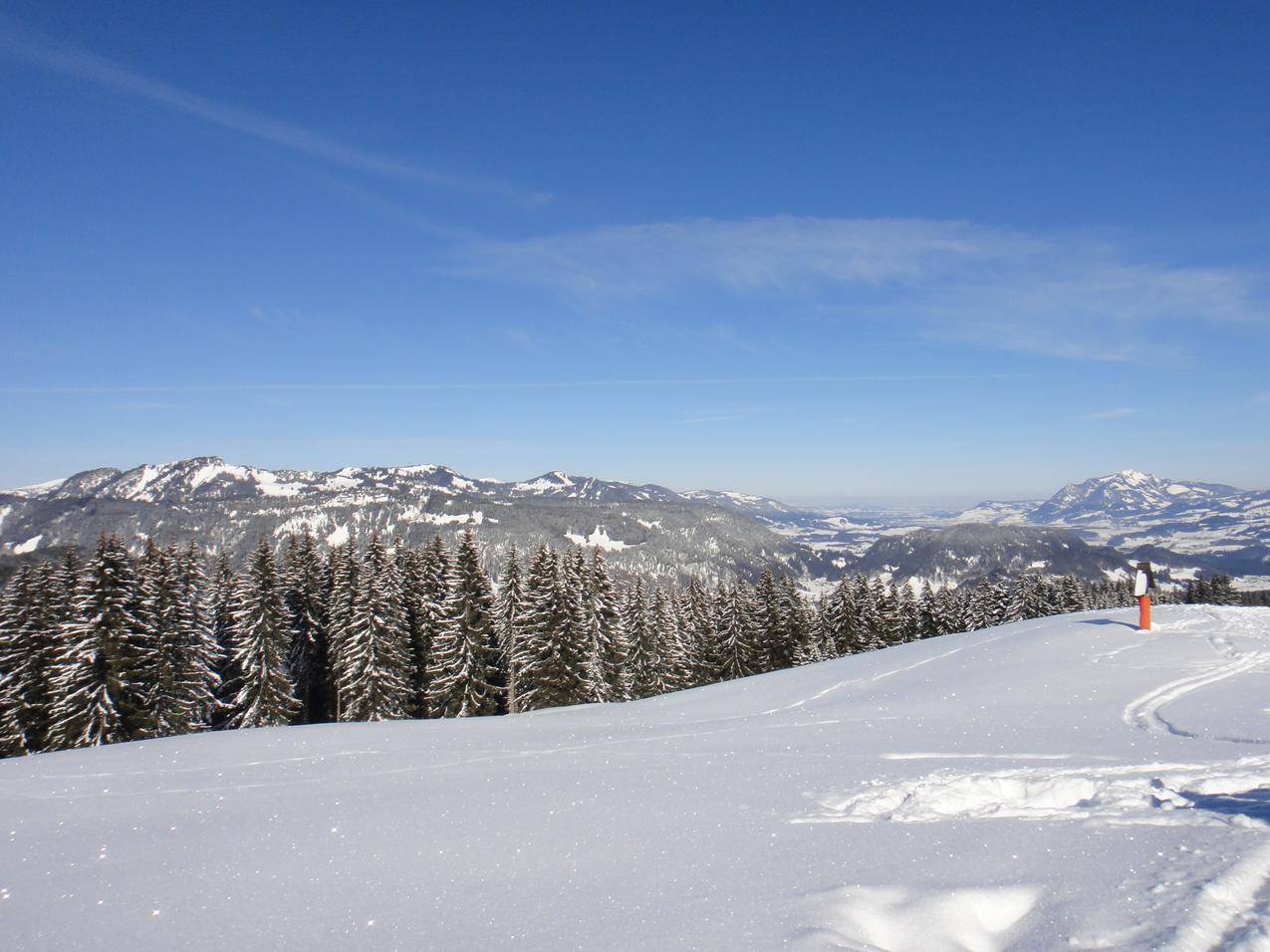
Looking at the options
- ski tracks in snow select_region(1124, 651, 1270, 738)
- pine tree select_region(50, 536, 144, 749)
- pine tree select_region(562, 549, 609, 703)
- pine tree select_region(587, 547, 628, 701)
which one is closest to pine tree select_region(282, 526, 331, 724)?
pine tree select_region(50, 536, 144, 749)

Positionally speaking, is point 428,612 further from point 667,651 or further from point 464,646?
point 667,651

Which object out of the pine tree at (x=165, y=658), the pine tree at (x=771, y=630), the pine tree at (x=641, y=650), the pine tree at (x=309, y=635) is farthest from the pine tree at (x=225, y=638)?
the pine tree at (x=771, y=630)

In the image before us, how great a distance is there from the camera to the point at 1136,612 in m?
19.7

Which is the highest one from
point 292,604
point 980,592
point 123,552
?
point 123,552

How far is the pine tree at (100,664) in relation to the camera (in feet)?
85.0

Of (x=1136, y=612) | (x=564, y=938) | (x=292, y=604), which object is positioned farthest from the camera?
(x=292, y=604)

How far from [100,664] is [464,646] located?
1433 cm

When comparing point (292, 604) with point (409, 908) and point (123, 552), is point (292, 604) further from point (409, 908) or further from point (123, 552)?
point (409, 908)

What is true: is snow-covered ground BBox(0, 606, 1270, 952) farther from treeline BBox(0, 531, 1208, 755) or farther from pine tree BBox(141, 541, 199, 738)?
pine tree BBox(141, 541, 199, 738)

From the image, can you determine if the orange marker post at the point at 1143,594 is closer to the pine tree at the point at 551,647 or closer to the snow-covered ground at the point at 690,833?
the snow-covered ground at the point at 690,833

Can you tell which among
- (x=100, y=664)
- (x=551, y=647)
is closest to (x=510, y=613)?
(x=551, y=647)

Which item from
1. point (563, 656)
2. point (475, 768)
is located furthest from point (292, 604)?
point (475, 768)

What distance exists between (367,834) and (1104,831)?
6.49 m

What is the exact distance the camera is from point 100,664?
26.5m
